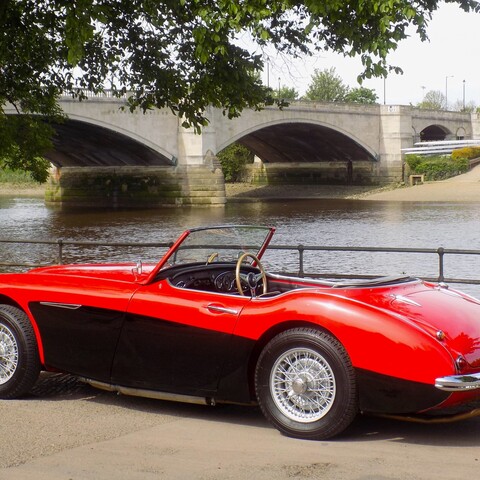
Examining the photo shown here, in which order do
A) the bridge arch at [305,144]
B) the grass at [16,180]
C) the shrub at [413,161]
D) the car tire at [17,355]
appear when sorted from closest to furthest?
the car tire at [17,355], the bridge arch at [305,144], the shrub at [413,161], the grass at [16,180]

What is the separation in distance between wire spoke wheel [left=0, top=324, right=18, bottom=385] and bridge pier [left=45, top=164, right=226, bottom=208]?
4817 centimetres

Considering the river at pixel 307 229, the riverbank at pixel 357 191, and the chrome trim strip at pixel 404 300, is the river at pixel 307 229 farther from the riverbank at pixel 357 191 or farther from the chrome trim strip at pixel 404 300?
the chrome trim strip at pixel 404 300

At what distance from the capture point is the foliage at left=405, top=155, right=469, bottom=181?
222ft

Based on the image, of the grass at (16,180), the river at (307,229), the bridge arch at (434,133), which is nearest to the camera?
the river at (307,229)

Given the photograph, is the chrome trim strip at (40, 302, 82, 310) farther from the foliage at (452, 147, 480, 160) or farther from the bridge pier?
the foliage at (452, 147, 480, 160)

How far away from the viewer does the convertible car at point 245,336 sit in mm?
5281

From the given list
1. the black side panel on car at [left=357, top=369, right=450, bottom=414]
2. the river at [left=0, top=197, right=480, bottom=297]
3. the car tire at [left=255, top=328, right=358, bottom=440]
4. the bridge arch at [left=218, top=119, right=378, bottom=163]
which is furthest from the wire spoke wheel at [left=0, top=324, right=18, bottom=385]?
the bridge arch at [left=218, top=119, right=378, bottom=163]

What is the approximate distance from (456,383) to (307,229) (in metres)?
32.7

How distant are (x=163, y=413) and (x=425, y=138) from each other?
8629 cm

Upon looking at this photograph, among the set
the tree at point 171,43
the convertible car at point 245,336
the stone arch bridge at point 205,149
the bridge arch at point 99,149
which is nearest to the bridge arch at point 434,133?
the stone arch bridge at point 205,149

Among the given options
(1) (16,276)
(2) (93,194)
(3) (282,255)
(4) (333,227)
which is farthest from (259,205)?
(1) (16,276)

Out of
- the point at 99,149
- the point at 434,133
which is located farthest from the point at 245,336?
the point at 434,133

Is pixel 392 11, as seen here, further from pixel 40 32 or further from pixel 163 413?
pixel 163 413

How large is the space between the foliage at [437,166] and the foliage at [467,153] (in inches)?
29.7
